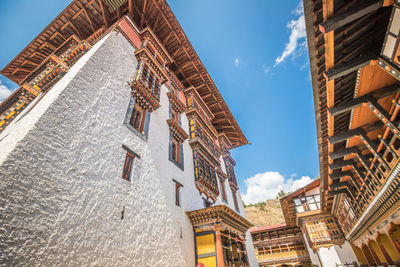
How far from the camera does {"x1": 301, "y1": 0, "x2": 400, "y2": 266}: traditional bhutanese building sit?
3523mm

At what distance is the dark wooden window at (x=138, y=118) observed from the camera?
24.9ft

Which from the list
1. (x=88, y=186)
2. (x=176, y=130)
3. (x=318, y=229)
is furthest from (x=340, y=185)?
(x=88, y=186)

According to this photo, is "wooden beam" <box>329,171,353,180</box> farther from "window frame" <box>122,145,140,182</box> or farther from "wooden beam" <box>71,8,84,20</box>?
"wooden beam" <box>71,8,84,20</box>

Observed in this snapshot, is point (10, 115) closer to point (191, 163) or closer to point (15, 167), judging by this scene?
point (15, 167)

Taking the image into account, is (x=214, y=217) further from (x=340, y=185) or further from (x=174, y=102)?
(x=174, y=102)

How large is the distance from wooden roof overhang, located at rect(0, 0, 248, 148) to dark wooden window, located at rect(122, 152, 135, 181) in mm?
9274

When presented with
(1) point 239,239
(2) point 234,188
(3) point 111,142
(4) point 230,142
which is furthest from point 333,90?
(4) point 230,142

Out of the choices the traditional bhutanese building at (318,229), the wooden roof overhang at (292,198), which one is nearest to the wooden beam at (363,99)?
the traditional bhutanese building at (318,229)

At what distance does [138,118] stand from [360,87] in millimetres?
7484

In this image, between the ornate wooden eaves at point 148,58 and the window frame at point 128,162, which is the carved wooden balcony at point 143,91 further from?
the window frame at point 128,162

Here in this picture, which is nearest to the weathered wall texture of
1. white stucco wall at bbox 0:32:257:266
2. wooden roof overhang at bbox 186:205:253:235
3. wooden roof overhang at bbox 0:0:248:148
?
white stucco wall at bbox 0:32:257:266

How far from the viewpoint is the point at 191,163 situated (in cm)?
1109

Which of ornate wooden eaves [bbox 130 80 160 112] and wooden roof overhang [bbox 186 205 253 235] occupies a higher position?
ornate wooden eaves [bbox 130 80 160 112]

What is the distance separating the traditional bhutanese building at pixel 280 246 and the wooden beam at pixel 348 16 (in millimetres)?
21301
